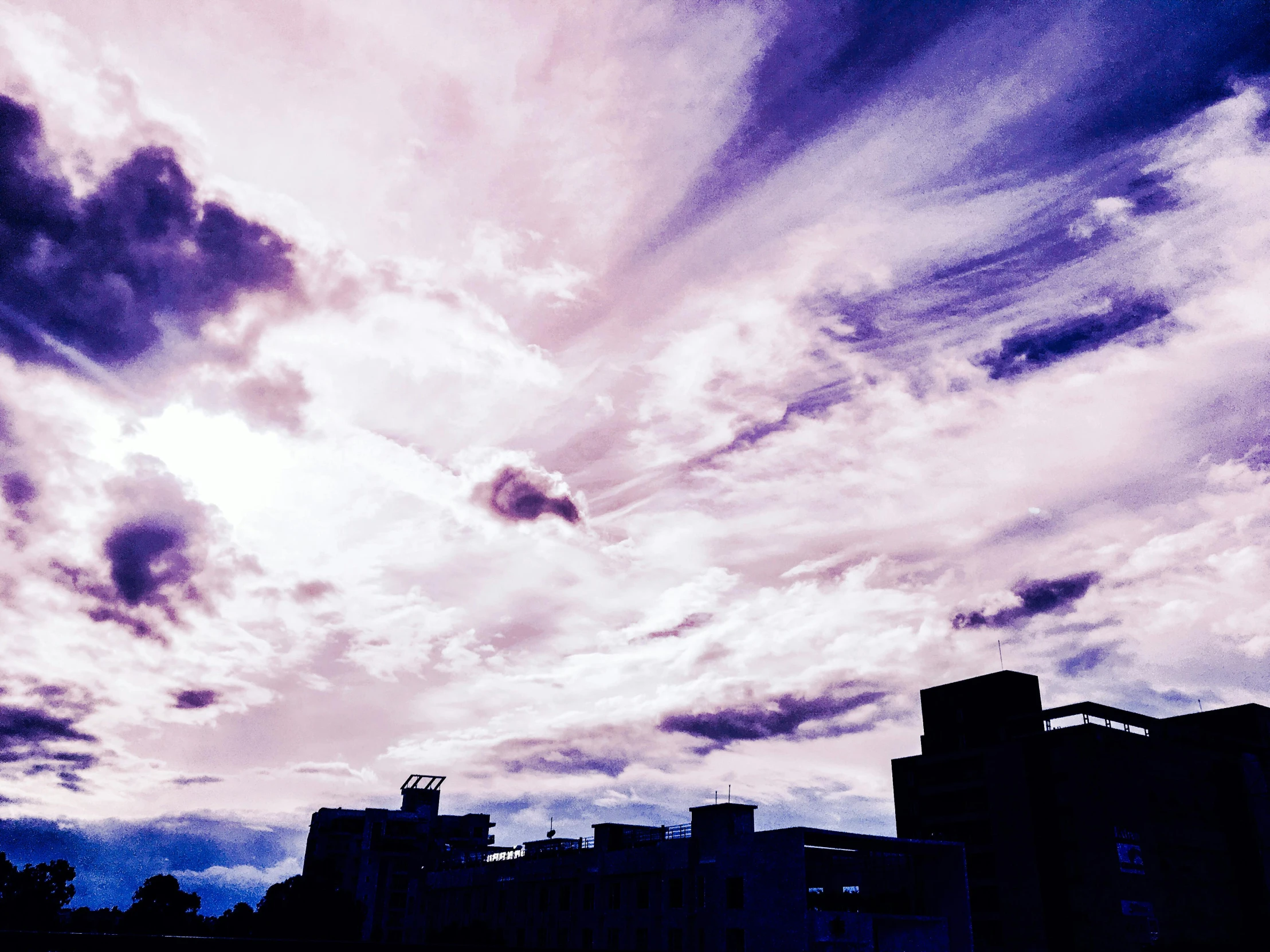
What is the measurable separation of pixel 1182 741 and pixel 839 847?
6556cm

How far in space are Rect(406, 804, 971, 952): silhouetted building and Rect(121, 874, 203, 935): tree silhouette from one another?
39.3 meters

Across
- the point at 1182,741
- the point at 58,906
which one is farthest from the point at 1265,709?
the point at 58,906

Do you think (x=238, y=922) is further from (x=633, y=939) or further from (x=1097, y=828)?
(x=1097, y=828)

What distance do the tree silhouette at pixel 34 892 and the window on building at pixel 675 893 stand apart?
75611mm

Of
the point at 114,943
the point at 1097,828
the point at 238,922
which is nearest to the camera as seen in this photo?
the point at 114,943

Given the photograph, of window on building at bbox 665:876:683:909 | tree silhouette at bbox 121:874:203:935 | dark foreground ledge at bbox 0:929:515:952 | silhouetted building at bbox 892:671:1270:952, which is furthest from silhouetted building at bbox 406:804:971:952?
dark foreground ledge at bbox 0:929:515:952

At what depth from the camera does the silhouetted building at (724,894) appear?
58.2 meters

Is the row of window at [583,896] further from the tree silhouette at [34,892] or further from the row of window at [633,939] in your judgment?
the tree silhouette at [34,892]

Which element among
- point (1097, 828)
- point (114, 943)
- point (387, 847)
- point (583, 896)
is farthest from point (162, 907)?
point (114, 943)

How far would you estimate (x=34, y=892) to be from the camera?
9931 centimetres

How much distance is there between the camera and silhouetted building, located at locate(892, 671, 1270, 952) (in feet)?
284

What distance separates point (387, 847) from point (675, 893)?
7050cm

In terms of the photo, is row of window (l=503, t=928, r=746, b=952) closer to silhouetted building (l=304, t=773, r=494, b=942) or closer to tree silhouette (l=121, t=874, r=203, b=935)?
silhouetted building (l=304, t=773, r=494, b=942)

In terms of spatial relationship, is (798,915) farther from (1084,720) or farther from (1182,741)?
(1182,741)
